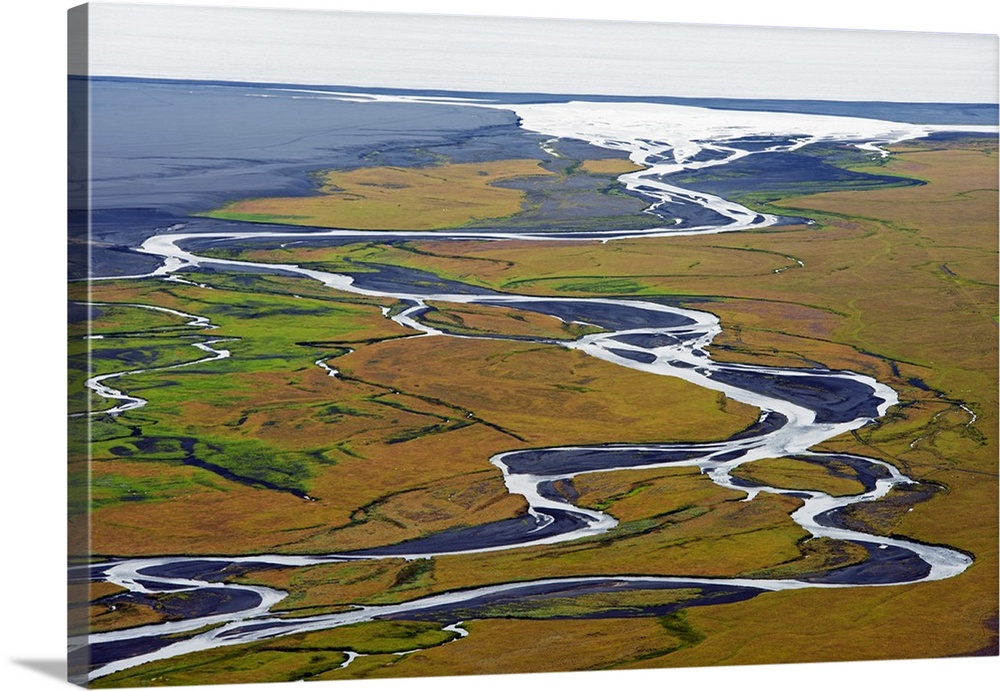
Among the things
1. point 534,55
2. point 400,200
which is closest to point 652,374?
point 400,200

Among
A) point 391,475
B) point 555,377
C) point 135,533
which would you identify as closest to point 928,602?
point 555,377

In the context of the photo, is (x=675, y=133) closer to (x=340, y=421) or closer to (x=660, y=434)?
(x=660, y=434)

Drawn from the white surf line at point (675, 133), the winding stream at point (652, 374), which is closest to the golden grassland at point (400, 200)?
the winding stream at point (652, 374)

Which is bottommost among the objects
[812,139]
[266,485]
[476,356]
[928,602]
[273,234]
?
[928,602]

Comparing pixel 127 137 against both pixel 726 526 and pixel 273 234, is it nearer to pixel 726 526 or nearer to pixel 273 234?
pixel 273 234

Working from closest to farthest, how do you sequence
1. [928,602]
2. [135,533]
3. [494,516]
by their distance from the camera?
[135,533], [494,516], [928,602]

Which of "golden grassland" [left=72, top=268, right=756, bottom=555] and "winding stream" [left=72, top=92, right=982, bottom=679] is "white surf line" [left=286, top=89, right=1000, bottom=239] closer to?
"winding stream" [left=72, top=92, right=982, bottom=679]
